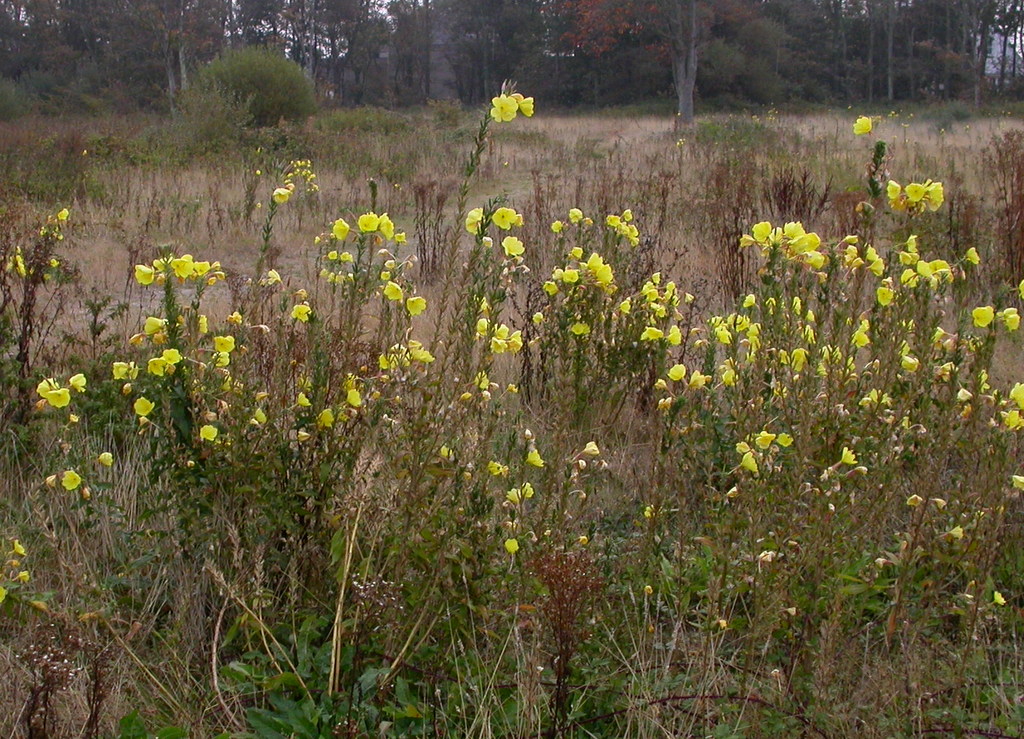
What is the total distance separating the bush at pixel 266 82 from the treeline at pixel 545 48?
10024mm

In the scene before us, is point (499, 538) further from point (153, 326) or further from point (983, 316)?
point (983, 316)

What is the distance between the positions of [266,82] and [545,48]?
24.4 metres

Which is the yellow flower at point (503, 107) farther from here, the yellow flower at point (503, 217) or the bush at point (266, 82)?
the bush at point (266, 82)

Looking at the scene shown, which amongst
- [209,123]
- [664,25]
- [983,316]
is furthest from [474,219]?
[664,25]

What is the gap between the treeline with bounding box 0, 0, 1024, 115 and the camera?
34.8 meters

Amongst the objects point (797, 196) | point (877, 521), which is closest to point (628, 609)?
point (877, 521)

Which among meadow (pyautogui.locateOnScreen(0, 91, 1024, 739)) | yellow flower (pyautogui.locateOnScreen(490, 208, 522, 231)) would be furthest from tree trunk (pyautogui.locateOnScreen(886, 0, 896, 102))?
yellow flower (pyautogui.locateOnScreen(490, 208, 522, 231))

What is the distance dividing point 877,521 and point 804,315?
2.20 ft

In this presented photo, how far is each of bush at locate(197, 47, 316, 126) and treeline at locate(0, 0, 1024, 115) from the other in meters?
10.0

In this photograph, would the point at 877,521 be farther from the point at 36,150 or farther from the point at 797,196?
the point at 36,150

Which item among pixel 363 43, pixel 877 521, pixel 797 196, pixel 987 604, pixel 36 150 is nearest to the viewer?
pixel 987 604

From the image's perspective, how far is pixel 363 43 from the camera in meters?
44.6

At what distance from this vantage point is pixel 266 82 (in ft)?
68.5

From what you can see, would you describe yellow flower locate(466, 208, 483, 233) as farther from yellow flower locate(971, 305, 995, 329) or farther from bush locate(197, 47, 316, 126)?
bush locate(197, 47, 316, 126)
